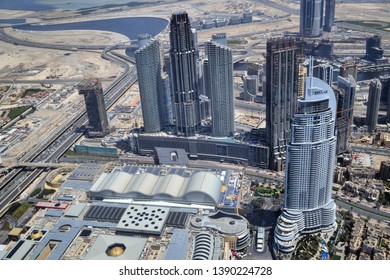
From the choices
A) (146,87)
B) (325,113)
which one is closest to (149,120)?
(146,87)

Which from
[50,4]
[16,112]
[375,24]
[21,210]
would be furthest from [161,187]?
[50,4]

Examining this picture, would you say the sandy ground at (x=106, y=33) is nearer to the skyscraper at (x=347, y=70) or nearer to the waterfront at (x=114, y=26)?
the waterfront at (x=114, y=26)

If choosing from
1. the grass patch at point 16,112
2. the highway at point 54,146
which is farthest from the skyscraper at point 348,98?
the grass patch at point 16,112

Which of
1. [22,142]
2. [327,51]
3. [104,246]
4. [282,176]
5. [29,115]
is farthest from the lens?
[327,51]

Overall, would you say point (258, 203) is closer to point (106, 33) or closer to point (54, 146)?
point (54, 146)

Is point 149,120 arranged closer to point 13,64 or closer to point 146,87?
point 146,87

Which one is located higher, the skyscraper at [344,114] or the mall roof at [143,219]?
the skyscraper at [344,114]
